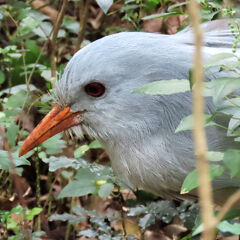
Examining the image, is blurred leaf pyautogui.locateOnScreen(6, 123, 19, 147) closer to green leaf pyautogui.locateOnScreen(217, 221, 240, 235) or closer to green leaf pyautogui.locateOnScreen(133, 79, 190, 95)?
green leaf pyautogui.locateOnScreen(133, 79, 190, 95)

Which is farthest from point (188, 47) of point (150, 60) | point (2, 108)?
point (2, 108)

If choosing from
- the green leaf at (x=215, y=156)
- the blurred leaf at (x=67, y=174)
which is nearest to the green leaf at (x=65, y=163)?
the blurred leaf at (x=67, y=174)

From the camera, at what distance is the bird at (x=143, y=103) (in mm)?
2461

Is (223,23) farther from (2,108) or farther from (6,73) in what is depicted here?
(6,73)

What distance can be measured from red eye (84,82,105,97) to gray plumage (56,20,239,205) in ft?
0.06

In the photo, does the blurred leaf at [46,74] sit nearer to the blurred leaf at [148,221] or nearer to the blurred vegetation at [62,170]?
the blurred vegetation at [62,170]

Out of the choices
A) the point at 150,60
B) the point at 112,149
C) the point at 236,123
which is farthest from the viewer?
the point at 112,149

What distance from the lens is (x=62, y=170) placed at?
3.87m

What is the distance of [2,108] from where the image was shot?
404 cm

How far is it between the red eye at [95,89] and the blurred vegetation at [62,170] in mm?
345

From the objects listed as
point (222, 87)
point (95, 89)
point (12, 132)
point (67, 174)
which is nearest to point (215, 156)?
point (222, 87)

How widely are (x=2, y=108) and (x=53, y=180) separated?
24.0 inches

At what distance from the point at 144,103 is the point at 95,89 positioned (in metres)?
0.23

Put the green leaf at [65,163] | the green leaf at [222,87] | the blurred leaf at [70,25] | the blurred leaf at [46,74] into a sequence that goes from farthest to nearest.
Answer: the blurred leaf at [70,25], the blurred leaf at [46,74], the green leaf at [65,163], the green leaf at [222,87]
